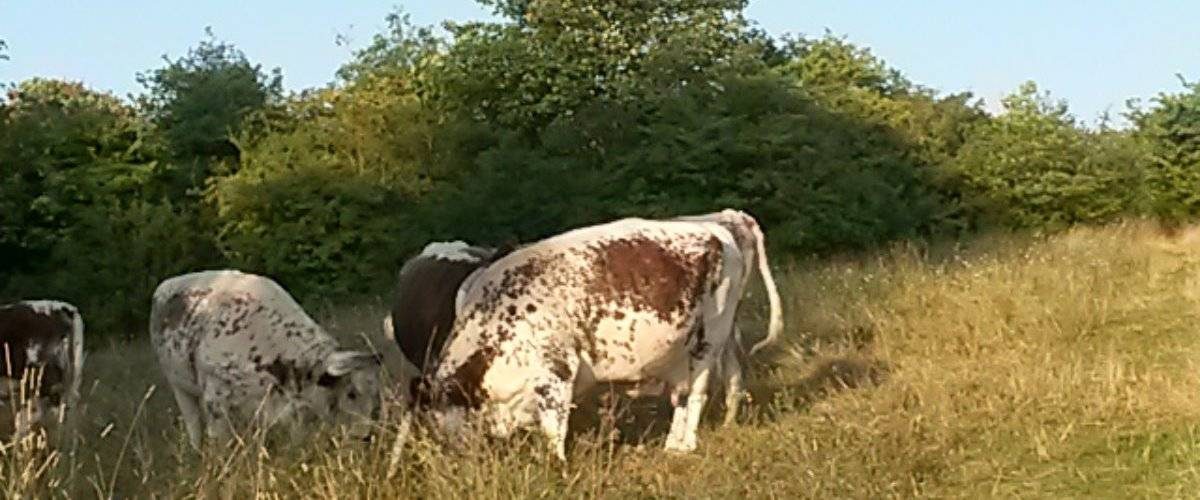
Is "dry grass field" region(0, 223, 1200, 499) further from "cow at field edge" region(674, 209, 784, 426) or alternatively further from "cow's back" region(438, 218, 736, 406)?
"cow's back" region(438, 218, 736, 406)

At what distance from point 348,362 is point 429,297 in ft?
5.90

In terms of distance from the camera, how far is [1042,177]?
28.1 metres

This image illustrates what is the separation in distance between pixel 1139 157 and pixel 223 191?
19150mm

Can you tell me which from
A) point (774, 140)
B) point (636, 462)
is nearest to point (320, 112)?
point (774, 140)

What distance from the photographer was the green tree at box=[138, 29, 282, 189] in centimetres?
2609

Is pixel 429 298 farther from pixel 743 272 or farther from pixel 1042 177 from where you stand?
pixel 1042 177

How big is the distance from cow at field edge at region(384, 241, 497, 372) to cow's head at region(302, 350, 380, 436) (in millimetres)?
795

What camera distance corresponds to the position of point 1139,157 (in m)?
29.4

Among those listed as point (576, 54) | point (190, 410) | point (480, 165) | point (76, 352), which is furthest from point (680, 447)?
point (576, 54)

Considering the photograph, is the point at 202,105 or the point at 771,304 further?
the point at 202,105

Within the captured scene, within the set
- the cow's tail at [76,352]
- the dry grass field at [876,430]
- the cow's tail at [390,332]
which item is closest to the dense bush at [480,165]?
the cow's tail at [390,332]

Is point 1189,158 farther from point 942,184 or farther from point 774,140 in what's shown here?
point 774,140

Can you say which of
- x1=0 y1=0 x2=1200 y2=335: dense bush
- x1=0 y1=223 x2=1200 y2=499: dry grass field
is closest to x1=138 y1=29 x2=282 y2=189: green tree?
x1=0 y1=0 x2=1200 y2=335: dense bush

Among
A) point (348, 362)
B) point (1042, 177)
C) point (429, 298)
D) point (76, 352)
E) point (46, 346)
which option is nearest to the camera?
point (348, 362)
